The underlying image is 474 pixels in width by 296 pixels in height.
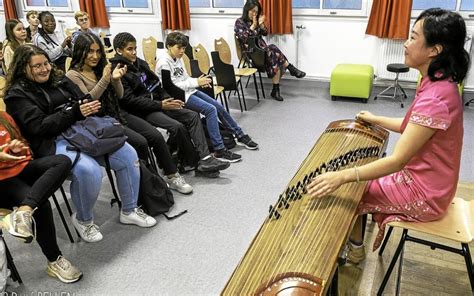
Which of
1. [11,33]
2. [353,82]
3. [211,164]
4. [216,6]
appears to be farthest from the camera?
[216,6]

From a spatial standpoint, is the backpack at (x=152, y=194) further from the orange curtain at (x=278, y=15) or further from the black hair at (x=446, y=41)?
the orange curtain at (x=278, y=15)

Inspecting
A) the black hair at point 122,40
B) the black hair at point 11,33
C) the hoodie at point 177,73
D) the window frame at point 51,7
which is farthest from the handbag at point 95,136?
the window frame at point 51,7

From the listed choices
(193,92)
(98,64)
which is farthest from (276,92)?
(98,64)

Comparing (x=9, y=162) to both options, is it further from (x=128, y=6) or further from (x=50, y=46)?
(x=128, y=6)

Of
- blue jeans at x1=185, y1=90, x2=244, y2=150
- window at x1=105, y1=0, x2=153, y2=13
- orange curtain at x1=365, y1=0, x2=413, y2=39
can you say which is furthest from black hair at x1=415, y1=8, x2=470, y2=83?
window at x1=105, y1=0, x2=153, y2=13

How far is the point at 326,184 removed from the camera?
1483 mm

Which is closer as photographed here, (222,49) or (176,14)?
(222,49)

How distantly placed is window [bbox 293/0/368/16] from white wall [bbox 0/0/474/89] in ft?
0.20

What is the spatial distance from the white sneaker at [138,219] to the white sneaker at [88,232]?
183mm

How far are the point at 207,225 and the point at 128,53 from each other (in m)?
1.35

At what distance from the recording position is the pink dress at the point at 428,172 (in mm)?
1439

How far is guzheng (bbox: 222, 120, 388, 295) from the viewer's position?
1140 millimetres

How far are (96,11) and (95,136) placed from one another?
4.56 m

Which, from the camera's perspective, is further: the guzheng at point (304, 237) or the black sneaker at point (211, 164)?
the black sneaker at point (211, 164)
